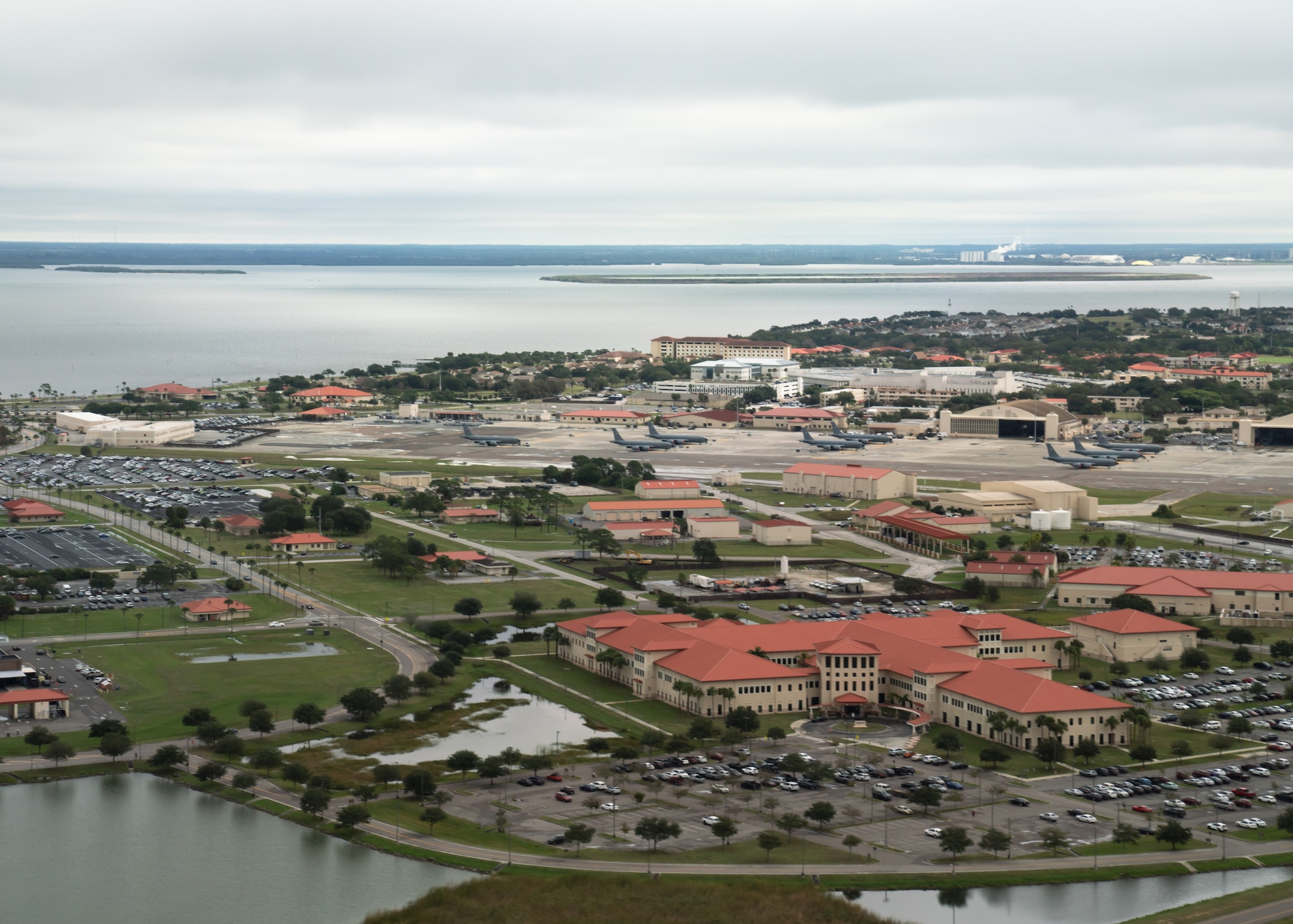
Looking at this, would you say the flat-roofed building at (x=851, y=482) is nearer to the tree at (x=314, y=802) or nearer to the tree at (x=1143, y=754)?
the tree at (x=1143, y=754)

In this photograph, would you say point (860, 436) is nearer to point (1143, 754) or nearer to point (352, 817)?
point (1143, 754)

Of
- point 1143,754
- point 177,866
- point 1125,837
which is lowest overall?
point 177,866

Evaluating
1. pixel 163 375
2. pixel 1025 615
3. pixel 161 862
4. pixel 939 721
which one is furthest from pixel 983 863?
pixel 163 375

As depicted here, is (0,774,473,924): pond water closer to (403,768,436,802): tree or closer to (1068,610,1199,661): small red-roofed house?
(403,768,436,802): tree

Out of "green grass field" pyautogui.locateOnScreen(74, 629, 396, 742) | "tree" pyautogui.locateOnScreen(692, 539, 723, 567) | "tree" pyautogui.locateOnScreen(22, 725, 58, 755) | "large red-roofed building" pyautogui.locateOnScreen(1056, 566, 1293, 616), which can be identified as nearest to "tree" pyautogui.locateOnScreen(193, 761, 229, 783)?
"green grass field" pyautogui.locateOnScreen(74, 629, 396, 742)

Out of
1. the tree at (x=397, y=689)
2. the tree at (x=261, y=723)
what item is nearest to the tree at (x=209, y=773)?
the tree at (x=261, y=723)

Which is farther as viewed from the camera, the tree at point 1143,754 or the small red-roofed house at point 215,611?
the small red-roofed house at point 215,611

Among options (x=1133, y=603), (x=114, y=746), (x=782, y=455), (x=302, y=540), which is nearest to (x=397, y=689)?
(x=114, y=746)
